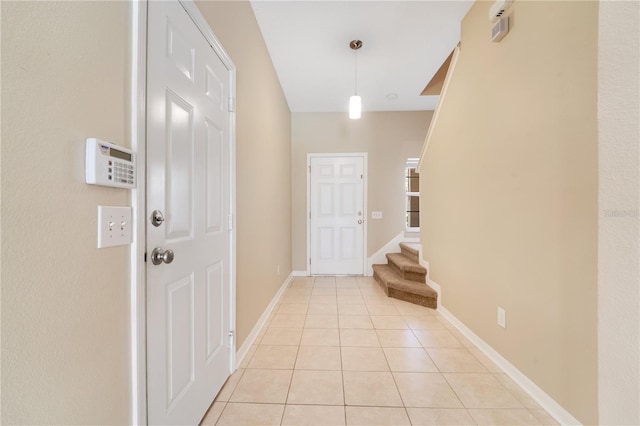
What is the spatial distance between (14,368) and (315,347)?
1.85 m

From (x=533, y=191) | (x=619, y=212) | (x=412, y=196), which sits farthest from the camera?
(x=412, y=196)

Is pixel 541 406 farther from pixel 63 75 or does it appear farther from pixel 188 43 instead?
pixel 188 43

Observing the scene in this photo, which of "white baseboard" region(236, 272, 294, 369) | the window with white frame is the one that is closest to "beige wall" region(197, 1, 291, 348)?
"white baseboard" region(236, 272, 294, 369)

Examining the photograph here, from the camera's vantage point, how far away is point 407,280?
3.39m

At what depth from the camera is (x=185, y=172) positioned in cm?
124

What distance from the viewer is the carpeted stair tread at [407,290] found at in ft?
9.69

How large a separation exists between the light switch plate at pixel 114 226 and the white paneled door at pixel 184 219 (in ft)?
0.36

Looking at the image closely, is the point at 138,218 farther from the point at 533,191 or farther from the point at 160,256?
the point at 533,191

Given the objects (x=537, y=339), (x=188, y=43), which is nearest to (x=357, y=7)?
(x=188, y=43)

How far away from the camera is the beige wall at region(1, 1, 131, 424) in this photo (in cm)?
56

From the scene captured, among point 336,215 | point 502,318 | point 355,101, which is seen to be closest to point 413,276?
point 502,318

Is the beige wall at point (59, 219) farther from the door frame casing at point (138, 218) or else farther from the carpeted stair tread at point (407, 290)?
the carpeted stair tread at point (407, 290)

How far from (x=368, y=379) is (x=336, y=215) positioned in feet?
9.83

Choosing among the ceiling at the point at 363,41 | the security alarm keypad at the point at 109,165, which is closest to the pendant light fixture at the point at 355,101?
the ceiling at the point at 363,41
